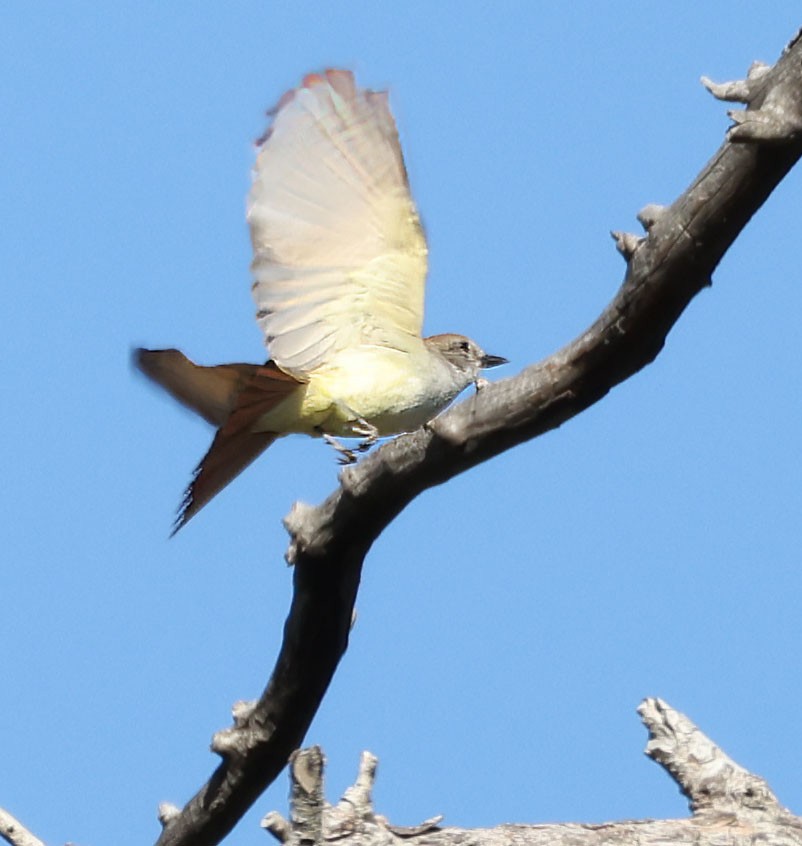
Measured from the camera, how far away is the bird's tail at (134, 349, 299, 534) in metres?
5.78

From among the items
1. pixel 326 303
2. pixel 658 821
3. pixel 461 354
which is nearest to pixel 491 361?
pixel 461 354

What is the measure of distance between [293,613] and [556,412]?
50.9 inches

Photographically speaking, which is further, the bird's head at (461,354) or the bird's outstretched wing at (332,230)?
the bird's head at (461,354)

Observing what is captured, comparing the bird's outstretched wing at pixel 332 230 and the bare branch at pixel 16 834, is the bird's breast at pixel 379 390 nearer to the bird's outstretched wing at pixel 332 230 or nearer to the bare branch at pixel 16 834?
the bird's outstretched wing at pixel 332 230

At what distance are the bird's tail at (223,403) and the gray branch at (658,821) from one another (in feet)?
4.35

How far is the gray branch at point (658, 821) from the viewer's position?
16.8 ft

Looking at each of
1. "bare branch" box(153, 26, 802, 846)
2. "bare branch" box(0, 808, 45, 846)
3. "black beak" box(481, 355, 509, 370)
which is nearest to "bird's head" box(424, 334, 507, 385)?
"black beak" box(481, 355, 509, 370)

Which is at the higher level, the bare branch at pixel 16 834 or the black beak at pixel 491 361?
the black beak at pixel 491 361

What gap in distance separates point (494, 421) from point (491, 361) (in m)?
2.99

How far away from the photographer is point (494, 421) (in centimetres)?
476

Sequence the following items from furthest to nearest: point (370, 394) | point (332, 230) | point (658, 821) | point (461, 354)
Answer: point (461, 354) → point (370, 394) → point (332, 230) → point (658, 821)

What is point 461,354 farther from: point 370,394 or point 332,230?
point 332,230

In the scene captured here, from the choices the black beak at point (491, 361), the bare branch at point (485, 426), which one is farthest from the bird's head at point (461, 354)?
the bare branch at point (485, 426)

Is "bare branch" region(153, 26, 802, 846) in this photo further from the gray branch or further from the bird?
the gray branch
